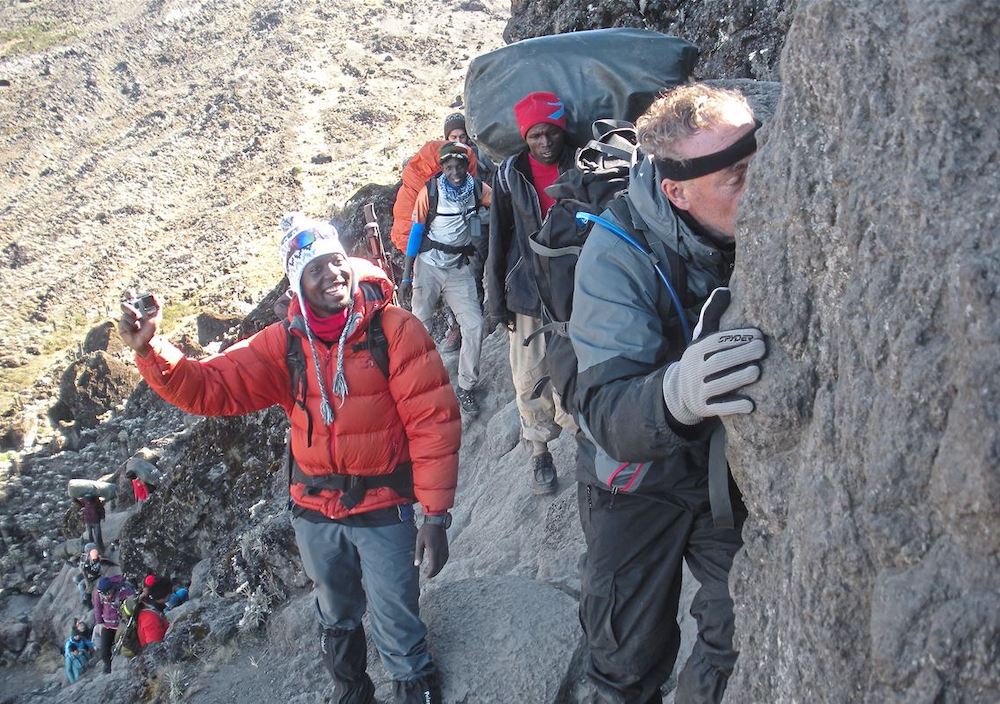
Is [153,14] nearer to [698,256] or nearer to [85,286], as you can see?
[85,286]

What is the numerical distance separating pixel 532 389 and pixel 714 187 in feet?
11.4

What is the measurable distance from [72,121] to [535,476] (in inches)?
2005

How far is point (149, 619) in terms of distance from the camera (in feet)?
30.2

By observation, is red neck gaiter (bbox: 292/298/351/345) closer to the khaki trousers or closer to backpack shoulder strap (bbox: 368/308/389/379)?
backpack shoulder strap (bbox: 368/308/389/379)

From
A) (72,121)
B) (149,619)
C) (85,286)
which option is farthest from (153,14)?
(149,619)

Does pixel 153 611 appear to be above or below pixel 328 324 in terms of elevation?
below

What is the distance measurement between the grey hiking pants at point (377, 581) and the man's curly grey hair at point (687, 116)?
101 inches

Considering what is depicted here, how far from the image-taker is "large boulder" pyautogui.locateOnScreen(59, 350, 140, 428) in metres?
25.2

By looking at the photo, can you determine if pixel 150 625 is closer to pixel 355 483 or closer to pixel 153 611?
pixel 153 611

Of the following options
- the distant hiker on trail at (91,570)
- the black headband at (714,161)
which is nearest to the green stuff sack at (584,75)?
the black headband at (714,161)

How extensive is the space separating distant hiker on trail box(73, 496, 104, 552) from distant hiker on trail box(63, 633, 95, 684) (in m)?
2.46

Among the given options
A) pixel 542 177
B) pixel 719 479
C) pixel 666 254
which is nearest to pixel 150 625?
pixel 542 177

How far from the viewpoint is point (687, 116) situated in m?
2.71

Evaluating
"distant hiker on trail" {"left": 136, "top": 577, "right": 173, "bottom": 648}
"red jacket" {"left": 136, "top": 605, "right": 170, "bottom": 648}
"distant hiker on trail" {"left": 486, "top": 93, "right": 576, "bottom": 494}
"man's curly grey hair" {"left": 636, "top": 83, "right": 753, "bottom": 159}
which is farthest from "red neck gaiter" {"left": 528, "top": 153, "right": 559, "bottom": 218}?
"red jacket" {"left": 136, "top": 605, "right": 170, "bottom": 648}
